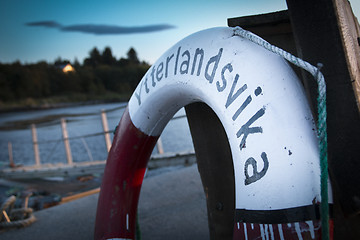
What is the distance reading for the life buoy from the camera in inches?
34.6

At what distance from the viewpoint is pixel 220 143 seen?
160cm

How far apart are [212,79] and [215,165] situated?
1.98 ft

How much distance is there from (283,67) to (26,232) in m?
2.33

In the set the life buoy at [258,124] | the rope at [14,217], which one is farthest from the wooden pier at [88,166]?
the life buoy at [258,124]

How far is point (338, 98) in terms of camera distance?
1.03 metres

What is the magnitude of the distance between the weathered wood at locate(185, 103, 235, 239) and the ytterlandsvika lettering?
26 cm

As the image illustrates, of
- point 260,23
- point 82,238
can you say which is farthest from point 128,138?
point 82,238

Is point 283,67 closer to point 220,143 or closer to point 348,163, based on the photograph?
point 348,163

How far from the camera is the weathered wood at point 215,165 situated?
62.9 inches

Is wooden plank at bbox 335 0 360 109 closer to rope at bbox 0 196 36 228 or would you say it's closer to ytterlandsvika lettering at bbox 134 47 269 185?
ytterlandsvika lettering at bbox 134 47 269 185

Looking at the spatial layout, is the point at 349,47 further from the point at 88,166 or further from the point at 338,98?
the point at 88,166

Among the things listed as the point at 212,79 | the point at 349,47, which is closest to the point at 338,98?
the point at 349,47

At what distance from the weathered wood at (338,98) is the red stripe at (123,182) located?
2.75 feet

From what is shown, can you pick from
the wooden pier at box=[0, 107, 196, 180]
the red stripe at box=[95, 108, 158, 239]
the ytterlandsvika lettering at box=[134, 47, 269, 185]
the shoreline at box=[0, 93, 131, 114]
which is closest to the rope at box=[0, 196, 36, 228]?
the red stripe at box=[95, 108, 158, 239]
